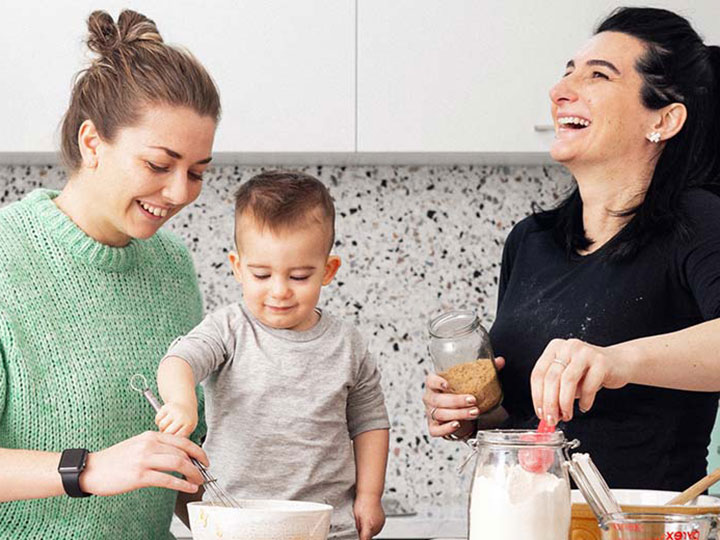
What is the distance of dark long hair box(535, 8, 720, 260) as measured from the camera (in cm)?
157

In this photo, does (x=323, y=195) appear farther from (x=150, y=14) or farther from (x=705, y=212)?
(x=150, y=14)

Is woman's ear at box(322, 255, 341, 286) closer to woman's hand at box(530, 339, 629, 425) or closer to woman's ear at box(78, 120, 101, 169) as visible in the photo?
woman's ear at box(78, 120, 101, 169)

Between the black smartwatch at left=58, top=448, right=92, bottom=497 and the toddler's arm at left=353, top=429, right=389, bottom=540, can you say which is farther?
the toddler's arm at left=353, top=429, right=389, bottom=540

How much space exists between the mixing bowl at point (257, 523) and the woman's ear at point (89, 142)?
617 mm

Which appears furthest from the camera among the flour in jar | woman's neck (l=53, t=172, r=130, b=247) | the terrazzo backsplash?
the terrazzo backsplash

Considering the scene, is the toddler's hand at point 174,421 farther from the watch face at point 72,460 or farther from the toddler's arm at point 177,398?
the watch face at point 72,460

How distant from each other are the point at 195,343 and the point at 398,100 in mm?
1032

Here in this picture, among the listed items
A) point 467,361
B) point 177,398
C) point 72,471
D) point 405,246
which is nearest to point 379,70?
point 405,246

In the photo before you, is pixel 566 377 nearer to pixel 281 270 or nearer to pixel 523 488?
pixel 523 488

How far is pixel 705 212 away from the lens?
4.87 feet

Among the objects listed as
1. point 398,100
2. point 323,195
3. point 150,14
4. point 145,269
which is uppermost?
point 150,14

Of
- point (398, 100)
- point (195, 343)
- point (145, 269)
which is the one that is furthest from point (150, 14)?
point (195, 343)

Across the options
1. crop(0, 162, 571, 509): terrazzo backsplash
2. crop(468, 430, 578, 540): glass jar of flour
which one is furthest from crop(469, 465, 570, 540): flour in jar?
crop(0, 162, 571, 509): terrazzo backsplash

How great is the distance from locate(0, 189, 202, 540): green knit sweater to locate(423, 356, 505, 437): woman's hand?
40 cm
